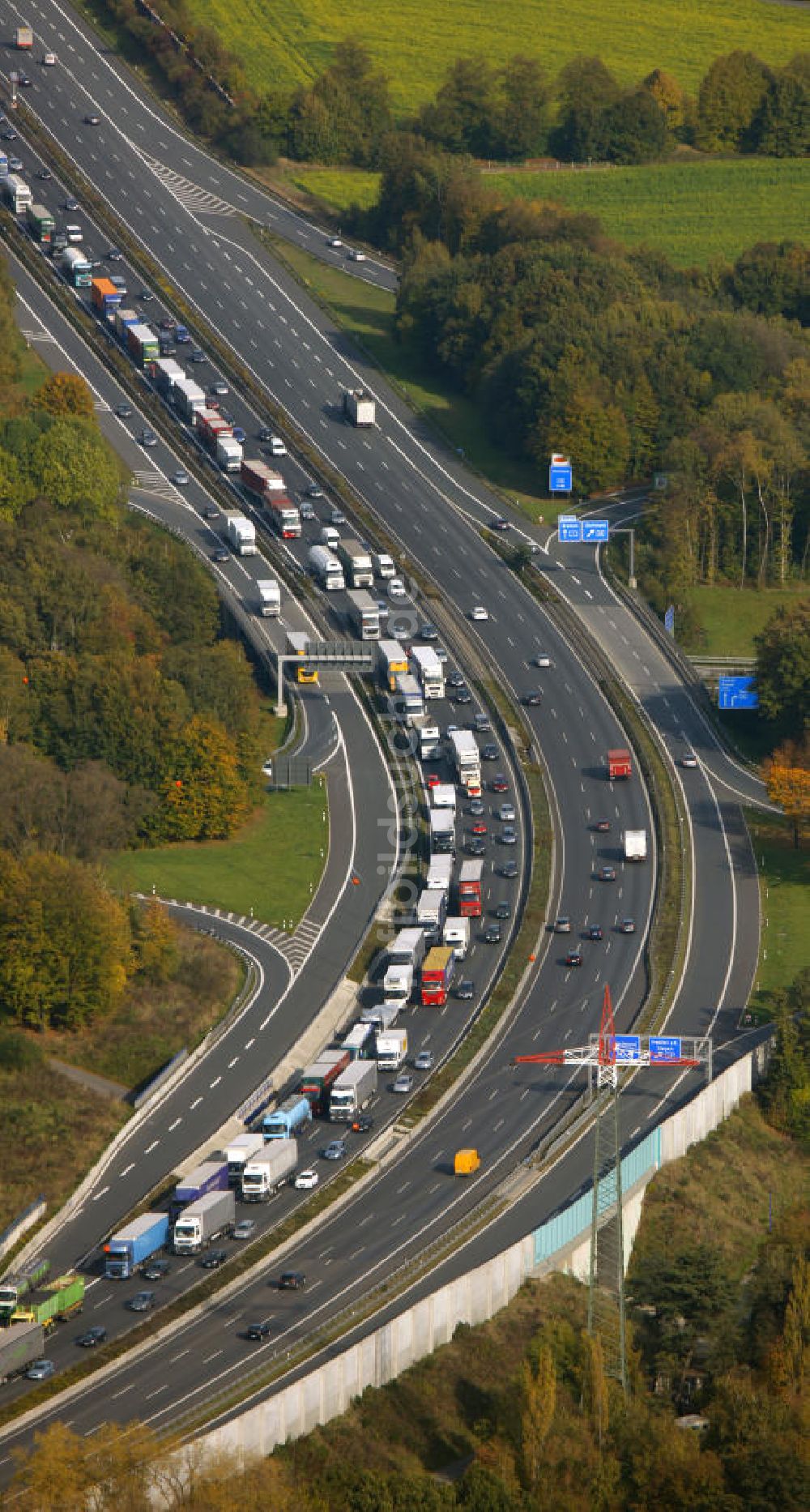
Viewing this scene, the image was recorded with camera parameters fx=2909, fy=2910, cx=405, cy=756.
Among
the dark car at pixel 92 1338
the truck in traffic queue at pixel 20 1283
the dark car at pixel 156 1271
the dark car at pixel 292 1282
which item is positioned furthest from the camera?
the dark car at pixel 156 1271

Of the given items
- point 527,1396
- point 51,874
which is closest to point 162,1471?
point 527,1396

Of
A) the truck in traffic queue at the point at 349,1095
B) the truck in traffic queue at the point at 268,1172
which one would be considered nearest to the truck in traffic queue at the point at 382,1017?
the truck in traffic queue at the point at 349,1095

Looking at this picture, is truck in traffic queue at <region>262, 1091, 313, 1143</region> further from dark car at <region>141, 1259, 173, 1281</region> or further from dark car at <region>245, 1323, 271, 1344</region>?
dark car at <region>245, 1323, 271, 1344</region>

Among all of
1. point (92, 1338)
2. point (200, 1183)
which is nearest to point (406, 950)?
point (200, 1183)

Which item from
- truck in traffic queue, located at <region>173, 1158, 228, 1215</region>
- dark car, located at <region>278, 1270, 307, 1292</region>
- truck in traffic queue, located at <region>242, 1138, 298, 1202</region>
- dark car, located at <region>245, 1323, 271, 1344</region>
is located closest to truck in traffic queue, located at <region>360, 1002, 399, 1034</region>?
Result: truck in traffic queue, located at <region>242, 1138, 298, 1202</region>

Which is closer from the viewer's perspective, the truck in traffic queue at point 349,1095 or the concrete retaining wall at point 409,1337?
the concrete retaining wall at point 409,1337

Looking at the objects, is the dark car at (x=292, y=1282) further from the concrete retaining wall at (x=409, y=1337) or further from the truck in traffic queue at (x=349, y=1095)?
the truck in traffic queue at (x=349, y=1095)

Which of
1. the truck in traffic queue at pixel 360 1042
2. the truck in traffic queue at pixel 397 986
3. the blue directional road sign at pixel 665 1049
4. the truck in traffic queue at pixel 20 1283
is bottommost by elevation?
the truck in traffic queue at pixel 20 1283
